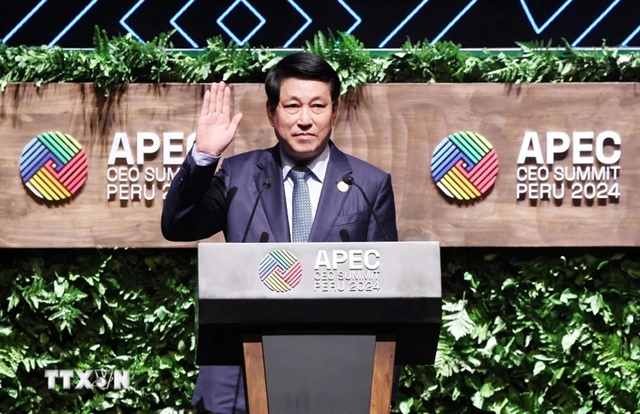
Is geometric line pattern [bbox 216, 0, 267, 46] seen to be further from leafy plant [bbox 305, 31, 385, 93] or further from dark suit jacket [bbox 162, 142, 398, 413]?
dark suit jacket [bbox 162, 142, 398, 413]

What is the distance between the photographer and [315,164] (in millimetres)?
3553

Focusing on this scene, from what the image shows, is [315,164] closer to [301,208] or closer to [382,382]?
[301,208]

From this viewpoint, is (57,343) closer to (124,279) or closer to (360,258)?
(124,279)

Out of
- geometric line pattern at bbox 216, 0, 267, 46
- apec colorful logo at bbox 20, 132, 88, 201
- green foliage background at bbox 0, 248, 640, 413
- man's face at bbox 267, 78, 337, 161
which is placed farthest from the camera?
geometric line pattern at bbox 216, 0, 267, 46

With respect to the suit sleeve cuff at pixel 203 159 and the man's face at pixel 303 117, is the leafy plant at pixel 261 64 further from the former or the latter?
the suit sleeve cuff at pixel 203 159

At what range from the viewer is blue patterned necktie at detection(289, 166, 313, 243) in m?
3.42

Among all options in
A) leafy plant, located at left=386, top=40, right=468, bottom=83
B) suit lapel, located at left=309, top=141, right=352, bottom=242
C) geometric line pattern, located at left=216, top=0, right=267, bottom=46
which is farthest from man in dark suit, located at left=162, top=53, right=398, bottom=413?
geometric line pattern, located at left=216, top=0, right=267, bottom=46

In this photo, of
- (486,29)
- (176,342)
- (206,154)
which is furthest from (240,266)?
(486,29)

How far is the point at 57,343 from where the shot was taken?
4.76 meters

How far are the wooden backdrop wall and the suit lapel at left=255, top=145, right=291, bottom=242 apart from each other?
1.20m

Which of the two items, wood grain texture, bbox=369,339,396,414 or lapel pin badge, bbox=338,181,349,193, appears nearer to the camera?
wood grain texture, bbox=369,339,396,414

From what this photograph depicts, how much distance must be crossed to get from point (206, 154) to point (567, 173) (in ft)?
6.72

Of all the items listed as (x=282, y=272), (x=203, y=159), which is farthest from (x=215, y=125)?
(x=282, y=272)

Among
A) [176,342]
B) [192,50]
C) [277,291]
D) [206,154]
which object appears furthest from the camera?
[192,50]
